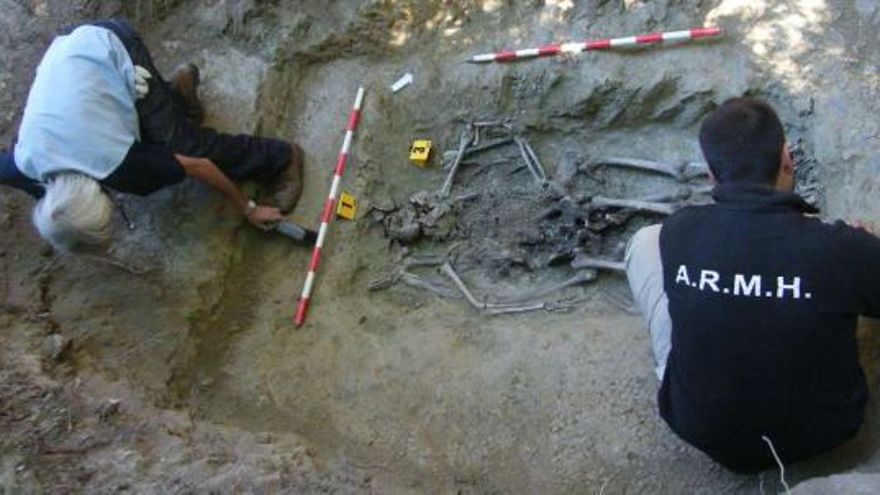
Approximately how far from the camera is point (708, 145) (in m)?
2.77

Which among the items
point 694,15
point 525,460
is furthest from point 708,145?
point 694,15

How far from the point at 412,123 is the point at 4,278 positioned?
6.82 feet

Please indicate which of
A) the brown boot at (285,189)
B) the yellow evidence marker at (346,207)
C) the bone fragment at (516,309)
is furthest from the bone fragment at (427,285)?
the brown boot at (285,189)

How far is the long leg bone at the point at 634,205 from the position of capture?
155 inches

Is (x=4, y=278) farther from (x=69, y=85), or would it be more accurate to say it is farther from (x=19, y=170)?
(x=69, y=85)

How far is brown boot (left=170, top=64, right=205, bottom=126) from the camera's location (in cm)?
438

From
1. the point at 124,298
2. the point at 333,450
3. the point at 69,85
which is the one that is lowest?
the point at 333,450

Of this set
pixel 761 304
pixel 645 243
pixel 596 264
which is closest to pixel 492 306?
pixel 596 264

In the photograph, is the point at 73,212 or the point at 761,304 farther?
the point at 73,212

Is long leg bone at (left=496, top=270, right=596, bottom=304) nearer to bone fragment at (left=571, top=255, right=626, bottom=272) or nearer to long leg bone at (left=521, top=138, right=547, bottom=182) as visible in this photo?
bone fragment at (left=571, top=255, right=626, bottom=272)

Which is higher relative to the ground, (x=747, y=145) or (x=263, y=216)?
(x=747, y=145)

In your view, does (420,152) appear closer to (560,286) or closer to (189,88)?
(560,286)

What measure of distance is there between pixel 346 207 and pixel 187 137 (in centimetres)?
84

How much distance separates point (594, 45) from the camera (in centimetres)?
433
